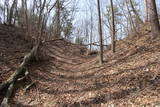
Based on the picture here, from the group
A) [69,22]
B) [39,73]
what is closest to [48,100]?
[39,73]

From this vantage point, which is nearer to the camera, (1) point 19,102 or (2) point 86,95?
(2) point 86,95

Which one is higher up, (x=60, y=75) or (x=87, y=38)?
(x=87, y=38)

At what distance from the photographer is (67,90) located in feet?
22.1

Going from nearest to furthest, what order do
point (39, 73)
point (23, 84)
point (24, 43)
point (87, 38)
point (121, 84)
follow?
point (121, 84) → point (23, 84) → point (39, 73) → point (24, 43) → point (87, 38)

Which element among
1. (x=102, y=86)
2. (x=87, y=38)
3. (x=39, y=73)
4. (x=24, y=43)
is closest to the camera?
(x=102, y=86)

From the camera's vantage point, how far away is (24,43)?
13750 millimetres

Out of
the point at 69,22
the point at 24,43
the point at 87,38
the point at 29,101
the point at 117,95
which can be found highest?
the point at 69,22

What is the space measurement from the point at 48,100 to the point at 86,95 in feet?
5.02

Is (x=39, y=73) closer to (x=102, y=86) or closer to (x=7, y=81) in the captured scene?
(x=7, y=81)

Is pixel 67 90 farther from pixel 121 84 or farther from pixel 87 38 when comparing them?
pixel 87 38

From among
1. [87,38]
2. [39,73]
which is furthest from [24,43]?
→ [87,38]

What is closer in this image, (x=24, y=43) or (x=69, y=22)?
(x=24, y=43)

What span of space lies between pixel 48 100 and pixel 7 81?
215 cm

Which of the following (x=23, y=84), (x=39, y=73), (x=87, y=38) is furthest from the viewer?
(x=87, y=38)
